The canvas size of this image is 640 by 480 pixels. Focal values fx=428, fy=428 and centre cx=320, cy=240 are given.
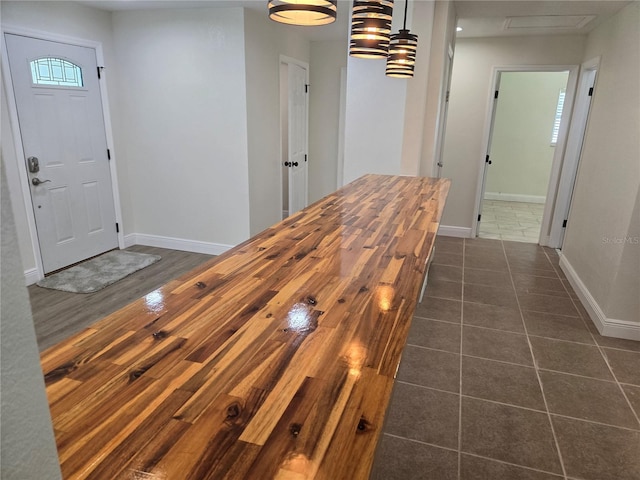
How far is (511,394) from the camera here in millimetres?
2602

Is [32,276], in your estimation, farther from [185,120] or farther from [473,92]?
[473,92]

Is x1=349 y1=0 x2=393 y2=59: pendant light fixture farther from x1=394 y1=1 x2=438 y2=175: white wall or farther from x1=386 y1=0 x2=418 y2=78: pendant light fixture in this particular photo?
x1=394 y1=1 x2=438 y2=175: white wall

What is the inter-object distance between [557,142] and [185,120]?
446 centimetres

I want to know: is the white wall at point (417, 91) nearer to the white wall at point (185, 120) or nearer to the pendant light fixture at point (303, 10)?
the white wall at point (185, 120)

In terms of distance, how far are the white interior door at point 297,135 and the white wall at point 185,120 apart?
1175mm

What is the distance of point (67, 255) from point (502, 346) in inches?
165

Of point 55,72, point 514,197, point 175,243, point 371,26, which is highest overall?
point 371,26

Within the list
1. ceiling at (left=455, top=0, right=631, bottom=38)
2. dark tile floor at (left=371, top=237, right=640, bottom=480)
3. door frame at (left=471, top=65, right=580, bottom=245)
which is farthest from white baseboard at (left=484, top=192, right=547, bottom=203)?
dark tile floor at (left=371, top=237, right=640, bottom=480)

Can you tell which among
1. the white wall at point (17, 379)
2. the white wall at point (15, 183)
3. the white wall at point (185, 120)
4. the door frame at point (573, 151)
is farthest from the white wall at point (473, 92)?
the white wall at point (17, 379)

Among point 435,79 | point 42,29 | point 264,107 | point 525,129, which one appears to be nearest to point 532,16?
point 435,79

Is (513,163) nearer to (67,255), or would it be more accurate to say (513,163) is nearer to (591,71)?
(591,71)

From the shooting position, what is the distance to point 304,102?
592 cm

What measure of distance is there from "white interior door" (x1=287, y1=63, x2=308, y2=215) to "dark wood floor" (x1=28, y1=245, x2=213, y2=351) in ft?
6.05

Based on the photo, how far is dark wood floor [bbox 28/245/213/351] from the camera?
3.29 metres
